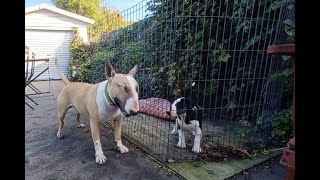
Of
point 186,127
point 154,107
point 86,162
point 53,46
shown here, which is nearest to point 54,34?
point 53,46

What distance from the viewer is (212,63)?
3.29 meters

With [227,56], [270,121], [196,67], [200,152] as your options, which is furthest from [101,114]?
[270,121]

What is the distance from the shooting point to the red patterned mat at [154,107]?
352 centimetres

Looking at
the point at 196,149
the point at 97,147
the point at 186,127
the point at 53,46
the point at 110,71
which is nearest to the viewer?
the point at 110,71

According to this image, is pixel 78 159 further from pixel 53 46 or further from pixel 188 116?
pixel 53 46

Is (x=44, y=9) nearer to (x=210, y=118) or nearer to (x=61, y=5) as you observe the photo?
(x=61, y=5)

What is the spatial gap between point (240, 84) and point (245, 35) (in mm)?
600

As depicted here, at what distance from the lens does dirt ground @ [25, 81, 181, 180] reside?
2.23 metres

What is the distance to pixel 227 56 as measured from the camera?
307cm

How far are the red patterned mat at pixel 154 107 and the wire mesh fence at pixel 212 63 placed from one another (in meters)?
0.14

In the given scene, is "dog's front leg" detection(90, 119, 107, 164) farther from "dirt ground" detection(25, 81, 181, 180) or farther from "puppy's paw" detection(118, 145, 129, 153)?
"puppy's paw" detection(118, 145, 129, 153)

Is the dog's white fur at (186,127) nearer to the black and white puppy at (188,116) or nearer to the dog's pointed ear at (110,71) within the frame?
the black and white puppy at (188,116)

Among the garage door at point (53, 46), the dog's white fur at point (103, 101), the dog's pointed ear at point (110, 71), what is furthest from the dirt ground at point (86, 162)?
the garage door at point (53, 46)

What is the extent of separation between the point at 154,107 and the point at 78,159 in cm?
137
